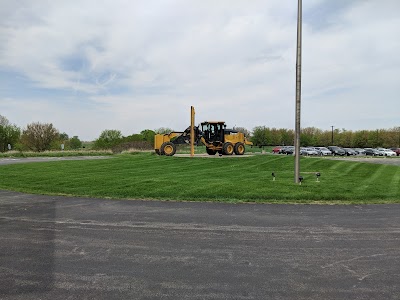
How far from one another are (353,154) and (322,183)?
169ft

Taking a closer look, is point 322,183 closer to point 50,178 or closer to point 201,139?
point 50,178

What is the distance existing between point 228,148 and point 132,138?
51.6m

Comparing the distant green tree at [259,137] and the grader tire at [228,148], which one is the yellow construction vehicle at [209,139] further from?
the distant green tree at [259,137]

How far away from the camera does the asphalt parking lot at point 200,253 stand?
4.22 metres

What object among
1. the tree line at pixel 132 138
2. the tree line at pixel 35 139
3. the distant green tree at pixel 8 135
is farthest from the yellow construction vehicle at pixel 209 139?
the distant green tree at pixel 8 135

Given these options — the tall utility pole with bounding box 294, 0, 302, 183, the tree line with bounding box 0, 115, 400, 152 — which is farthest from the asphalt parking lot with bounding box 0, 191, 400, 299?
the tree line with bounding box 0, 115, 400, 152

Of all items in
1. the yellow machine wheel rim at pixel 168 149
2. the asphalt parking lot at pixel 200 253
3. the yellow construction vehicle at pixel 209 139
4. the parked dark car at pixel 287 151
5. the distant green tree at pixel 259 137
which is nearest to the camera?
the asphalt parking lot at pixel 200 253

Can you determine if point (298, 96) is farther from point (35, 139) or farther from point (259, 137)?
point (259, 137)

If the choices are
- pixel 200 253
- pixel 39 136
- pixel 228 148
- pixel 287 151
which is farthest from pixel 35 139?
pixel 200 253

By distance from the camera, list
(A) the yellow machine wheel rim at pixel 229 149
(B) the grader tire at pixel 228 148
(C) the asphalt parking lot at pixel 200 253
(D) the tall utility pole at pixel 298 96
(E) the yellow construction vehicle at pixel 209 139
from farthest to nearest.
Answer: (E) the yellow construction vehicle at pixel 209 139 → (A) the yellow machine wheel rim at pixel 229 149 → (B) the grader tire at pixel 228 148 → (D) the tall utility pole at pixel 298 96 → (C) the asphalt parking lot at pixel 200 253

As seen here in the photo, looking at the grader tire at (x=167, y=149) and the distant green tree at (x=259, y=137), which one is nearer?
the grader tire at (x=167, y=149)

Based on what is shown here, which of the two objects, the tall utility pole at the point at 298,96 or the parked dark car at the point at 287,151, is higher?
the tall utility pole at the point at 298,96

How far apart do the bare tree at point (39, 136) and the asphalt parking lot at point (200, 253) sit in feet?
179

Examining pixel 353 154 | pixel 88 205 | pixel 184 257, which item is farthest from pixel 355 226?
pixel 353 154
